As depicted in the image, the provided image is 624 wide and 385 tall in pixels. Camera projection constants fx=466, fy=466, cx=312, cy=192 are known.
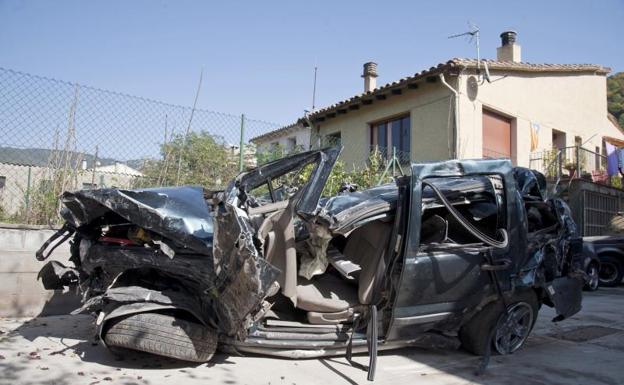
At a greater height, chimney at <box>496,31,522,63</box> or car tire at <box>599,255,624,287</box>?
chimney at <box>496,31,522,63</box>

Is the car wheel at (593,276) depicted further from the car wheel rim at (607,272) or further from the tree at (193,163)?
the tree at (193,163)

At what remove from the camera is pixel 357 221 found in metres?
3.69

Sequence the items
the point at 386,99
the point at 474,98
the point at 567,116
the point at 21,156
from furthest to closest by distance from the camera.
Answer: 1. the point at 567,116
2. the point at 386,99
3. the point at 474,98
4. the point at 21,156

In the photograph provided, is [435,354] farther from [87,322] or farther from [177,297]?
[87,322]

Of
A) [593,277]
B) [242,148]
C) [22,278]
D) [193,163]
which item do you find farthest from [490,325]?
[593,277]

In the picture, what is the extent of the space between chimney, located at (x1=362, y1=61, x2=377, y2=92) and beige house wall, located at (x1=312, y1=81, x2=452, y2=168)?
2.55 meters

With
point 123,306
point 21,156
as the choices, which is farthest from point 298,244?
point 21,156

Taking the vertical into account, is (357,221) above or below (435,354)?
above

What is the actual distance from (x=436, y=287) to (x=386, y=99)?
1177 cm

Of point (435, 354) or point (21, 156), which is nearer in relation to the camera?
point (435, 354)

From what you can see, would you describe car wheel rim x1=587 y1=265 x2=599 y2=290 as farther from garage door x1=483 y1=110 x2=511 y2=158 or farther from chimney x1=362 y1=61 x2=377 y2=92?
chimney x1=362 y1=61 x2=377 y2=92

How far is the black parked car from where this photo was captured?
1088 cm

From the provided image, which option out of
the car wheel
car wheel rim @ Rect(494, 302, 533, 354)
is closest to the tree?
car wheel rim @ Rect(494, 302, 533, 354)

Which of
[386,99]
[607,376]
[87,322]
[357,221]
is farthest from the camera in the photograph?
[386,99]
